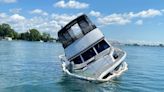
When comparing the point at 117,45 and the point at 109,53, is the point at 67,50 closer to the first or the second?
the point at 109,53

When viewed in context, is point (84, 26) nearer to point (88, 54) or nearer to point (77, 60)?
point (88, 54)

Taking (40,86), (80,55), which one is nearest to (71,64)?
(80,55)

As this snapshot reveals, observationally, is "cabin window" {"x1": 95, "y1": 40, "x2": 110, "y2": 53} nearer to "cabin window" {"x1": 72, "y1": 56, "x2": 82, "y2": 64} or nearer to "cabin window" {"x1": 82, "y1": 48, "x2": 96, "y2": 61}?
"cabin window" {"x1": 82, "y1": 48, "x2": 96, "y2": 61}

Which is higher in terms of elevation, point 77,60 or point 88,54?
point 88,54

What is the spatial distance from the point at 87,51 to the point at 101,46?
1516 millimetres

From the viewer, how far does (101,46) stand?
1232 inches

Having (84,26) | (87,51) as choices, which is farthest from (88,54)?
(84,26)

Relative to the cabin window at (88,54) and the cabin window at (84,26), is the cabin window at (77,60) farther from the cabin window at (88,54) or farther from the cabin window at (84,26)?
the cabin window at (84,26)

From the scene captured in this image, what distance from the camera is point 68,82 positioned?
2862cm

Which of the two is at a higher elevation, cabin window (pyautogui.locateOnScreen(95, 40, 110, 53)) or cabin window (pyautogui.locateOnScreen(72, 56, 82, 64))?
cabin window (pyautogui.locateOnScreen(95, 40, 110, 53))

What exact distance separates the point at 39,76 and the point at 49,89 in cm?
600

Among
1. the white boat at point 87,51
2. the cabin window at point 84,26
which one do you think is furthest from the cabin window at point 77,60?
the cabin window at point 84,26

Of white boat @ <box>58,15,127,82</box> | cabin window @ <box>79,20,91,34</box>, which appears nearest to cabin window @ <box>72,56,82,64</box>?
white boat @ <box>58,15,127,82</box>

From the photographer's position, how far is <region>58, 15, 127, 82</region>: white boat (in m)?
29.2
